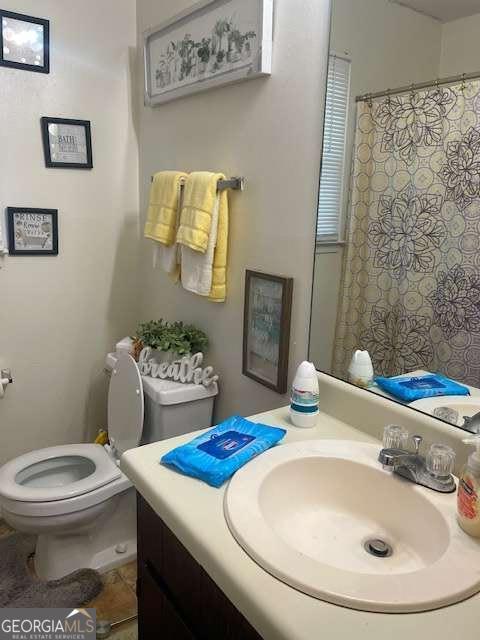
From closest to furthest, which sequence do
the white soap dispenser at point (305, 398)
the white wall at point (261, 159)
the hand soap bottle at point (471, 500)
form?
the hand soap bottle at point (471, 500)
the white soap dispenser at point (305, 398)
the white wall at point (261, 159)

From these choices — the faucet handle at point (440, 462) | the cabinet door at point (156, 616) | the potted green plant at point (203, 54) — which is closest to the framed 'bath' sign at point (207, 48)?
the potted green plant at point (203, 54)

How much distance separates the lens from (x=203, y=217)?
1540 millimetres

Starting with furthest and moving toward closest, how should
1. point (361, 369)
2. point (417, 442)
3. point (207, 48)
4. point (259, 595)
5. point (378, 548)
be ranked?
point (207, 48) → point (361, 369) → point (417, 442) → point (378, 548) → point (259, 595)

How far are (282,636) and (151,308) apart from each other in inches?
67.3

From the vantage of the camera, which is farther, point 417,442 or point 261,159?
point 261,159

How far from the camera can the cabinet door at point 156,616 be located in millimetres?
933

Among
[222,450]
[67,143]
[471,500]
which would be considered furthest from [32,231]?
[471,500]

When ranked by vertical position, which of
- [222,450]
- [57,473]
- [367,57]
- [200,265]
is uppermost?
[367,57]

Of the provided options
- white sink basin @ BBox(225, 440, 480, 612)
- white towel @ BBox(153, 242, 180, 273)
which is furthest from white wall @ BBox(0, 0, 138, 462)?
white sink basin @ BBox(225, 440, 480, 612)

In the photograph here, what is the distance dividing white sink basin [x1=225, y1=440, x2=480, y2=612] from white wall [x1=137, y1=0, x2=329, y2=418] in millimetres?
438

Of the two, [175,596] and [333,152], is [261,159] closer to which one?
[333,152]

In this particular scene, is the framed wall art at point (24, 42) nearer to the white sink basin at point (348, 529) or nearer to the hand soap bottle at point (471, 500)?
the white sink basin at point (348, 529)

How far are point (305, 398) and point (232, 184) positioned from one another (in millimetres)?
745

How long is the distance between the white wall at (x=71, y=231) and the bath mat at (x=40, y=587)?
18.9 inches
